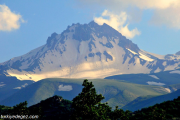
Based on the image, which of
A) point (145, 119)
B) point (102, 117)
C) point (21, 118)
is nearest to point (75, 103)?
point (102, 117)

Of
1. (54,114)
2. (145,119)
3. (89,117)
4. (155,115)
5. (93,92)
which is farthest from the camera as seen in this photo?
(54,114)

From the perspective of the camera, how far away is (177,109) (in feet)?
435

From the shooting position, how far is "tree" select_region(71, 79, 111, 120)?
9561 cm

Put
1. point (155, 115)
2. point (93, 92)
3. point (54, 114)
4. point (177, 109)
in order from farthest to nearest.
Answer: point (54, 114) → point (177, 109) → point (155, 115) → point (93, 92)

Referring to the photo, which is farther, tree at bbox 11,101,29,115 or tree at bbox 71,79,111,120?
tree at bbox 11,101,29,115

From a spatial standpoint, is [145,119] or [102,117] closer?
[102,117]

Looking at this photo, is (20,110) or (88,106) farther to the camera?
(20,110)

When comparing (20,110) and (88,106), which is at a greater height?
(20,110)

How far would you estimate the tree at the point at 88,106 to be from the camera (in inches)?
3764

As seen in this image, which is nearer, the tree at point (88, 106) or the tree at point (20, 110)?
the tree at point (88, 106)

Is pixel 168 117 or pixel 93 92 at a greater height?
pixel 93 92

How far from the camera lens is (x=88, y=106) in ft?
329

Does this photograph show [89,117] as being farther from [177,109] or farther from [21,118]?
[177,109]

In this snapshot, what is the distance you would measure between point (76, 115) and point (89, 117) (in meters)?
5.06
